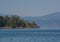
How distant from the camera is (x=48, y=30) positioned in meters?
12.3

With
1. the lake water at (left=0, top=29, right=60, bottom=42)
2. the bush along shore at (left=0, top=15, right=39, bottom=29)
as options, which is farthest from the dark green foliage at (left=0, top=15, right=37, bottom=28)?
the lake water at (left=0, top=29, right=60, bottom=42)

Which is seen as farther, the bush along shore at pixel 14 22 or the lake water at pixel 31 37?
the bush along shore at pixel 14 22

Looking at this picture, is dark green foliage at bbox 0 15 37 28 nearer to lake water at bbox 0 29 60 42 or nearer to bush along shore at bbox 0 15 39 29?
bush along shore at bbox 0 15 39 29

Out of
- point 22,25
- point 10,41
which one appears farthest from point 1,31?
point 10,41

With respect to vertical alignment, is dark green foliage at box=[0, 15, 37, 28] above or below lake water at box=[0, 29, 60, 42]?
above

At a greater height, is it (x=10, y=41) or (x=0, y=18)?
(x=0, y=18)

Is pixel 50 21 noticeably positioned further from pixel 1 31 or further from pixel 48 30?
pixel 1 31

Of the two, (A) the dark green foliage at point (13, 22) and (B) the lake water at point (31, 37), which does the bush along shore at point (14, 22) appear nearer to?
(A) the dark green foliage at point (13, 22)

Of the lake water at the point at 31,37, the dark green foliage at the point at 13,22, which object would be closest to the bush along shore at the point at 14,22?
the dark green foliage at the point at 13,22

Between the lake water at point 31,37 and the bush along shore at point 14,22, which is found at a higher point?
the bush along shore at point 14,22

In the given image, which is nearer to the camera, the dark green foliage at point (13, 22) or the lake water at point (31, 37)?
the lake water at point (31, 37)

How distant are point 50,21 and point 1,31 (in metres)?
3.50

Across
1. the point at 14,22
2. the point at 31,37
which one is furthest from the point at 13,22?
the point at 31,37

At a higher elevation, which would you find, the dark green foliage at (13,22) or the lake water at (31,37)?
the dark green foliage at (13,22)
